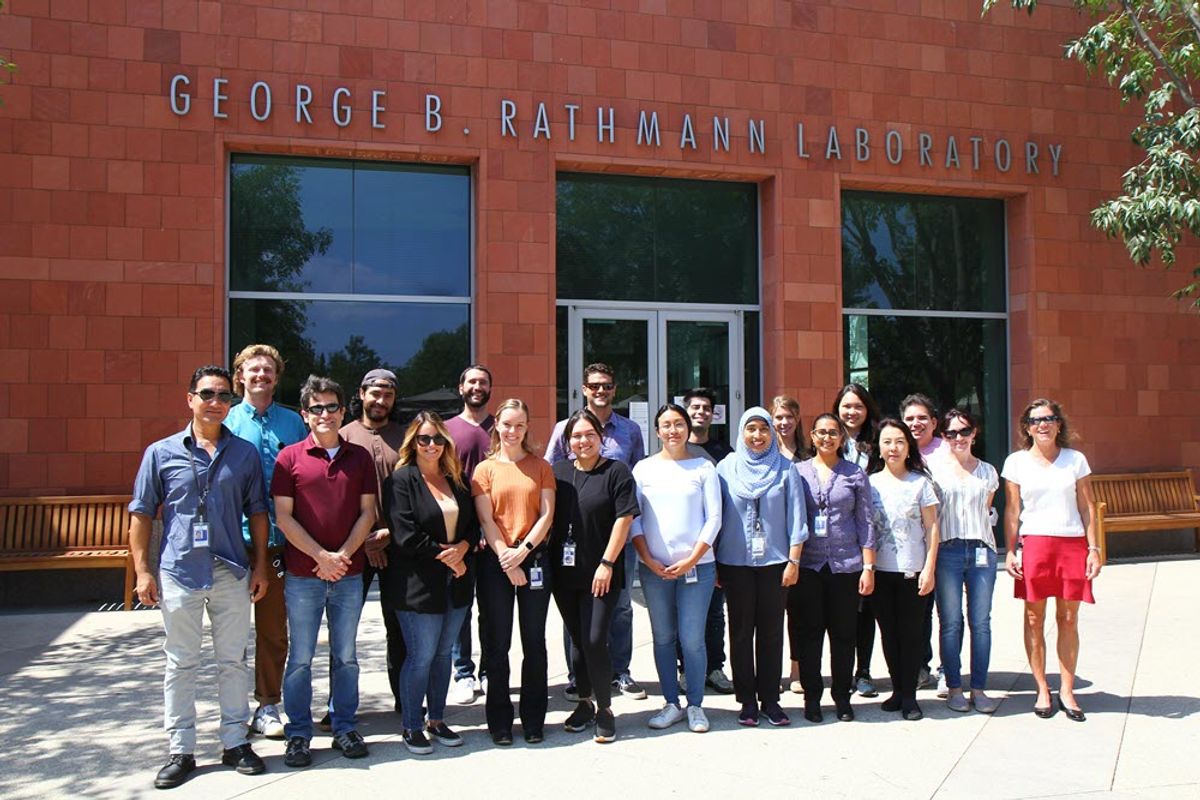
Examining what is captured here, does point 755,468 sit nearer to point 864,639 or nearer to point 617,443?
point 617,443

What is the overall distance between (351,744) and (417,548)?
1001mm

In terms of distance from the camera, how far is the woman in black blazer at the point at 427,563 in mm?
4957

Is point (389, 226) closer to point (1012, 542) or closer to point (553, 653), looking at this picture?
point (553, 653)

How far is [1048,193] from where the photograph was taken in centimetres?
1134

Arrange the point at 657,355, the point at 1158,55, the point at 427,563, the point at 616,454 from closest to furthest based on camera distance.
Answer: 1. the point at 427,563
2. the point at 616,454
3. the point at 1158,55
4. the point at 657,355

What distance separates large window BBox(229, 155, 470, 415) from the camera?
955cm

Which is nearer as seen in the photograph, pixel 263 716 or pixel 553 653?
pixel 263 716

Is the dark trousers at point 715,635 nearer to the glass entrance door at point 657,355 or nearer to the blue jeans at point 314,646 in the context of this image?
the blue jeans at point 314,646

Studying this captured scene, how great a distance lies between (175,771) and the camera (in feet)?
14.9

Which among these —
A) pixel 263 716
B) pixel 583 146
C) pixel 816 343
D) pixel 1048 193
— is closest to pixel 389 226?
pixel 583 146

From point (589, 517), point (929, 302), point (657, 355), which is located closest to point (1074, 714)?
point (589, 517)

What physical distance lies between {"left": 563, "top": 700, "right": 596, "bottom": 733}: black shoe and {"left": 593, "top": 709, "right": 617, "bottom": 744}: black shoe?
14cm

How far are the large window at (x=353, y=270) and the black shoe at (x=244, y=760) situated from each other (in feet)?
16.1

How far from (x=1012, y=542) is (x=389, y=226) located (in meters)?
6.58
